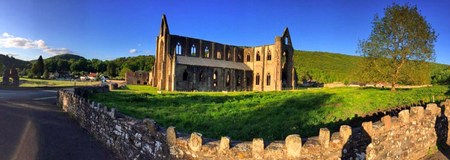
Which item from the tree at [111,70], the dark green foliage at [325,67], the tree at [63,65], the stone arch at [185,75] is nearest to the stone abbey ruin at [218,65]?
the stone arch at [185,75]

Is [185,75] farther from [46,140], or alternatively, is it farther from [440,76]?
[440,76]

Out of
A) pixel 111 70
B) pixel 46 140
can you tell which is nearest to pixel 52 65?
pixel 111 70

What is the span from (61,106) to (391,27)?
33.9m

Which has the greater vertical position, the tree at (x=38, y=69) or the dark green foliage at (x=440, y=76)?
the tree at (x=38, y=69)

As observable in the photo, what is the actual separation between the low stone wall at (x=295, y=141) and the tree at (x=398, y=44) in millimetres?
20292

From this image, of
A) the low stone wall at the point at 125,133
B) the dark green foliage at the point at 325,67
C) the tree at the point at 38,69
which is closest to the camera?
the low stone wall at the point at 125,133

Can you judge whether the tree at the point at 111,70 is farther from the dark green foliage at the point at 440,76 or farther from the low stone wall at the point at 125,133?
the low stone wall at the point at 125,133

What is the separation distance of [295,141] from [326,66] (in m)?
122

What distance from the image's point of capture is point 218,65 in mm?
58875

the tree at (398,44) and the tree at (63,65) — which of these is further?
the tree at (63,65)

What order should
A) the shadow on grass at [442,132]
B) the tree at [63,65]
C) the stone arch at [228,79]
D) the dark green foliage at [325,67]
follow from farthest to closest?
the tree at [63,65] < the dark green foliage at [325,67] < the stone arch at [228,79] < the shadow on grass at [442,132]

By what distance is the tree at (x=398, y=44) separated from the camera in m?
29.6

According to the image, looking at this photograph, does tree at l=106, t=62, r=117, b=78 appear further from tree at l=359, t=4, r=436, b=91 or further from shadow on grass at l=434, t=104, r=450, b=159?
shadow on grass at l=434, t=104, r=450, b=159

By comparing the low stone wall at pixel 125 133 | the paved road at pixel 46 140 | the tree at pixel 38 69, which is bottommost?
the paved road at pixel 46 140
